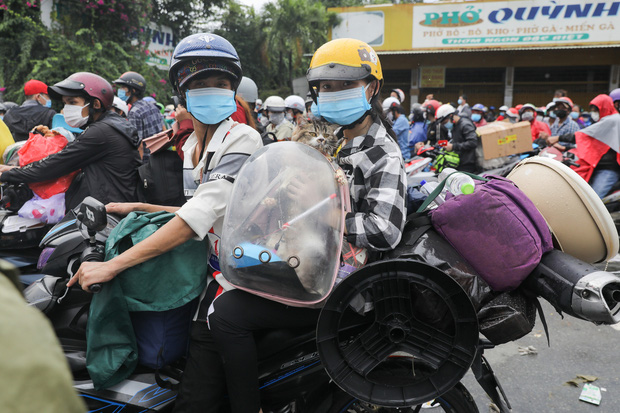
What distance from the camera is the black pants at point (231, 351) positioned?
174 centimetres

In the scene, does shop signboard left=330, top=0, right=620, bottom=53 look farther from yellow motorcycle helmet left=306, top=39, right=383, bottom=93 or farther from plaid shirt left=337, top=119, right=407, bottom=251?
plaid shirt left=337, top=119, right=407, bottom=251

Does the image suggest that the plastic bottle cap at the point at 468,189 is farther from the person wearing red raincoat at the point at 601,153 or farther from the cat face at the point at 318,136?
the person wearing red raincoat at the point at 601,153

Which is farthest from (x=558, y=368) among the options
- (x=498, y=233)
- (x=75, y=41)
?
(x=75, y=41)

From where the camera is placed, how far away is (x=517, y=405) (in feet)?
9.75

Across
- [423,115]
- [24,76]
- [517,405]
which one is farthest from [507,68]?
[517,405]

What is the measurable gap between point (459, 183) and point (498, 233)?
23 cm

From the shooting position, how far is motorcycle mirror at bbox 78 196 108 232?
5.87 ft

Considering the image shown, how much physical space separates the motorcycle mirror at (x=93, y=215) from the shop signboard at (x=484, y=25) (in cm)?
2103

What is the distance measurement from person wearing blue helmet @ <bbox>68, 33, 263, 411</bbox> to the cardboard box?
563cm

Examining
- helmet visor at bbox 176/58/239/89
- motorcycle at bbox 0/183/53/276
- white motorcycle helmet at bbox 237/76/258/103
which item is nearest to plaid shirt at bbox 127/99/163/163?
white motorcycle helmet at bbox 237/76/258/103

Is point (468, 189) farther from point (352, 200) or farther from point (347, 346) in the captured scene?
point (347, 346)

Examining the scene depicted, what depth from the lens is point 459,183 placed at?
176 cm

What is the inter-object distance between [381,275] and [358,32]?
2160cm

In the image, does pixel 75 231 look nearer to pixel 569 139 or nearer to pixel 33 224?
pixel 33 224
